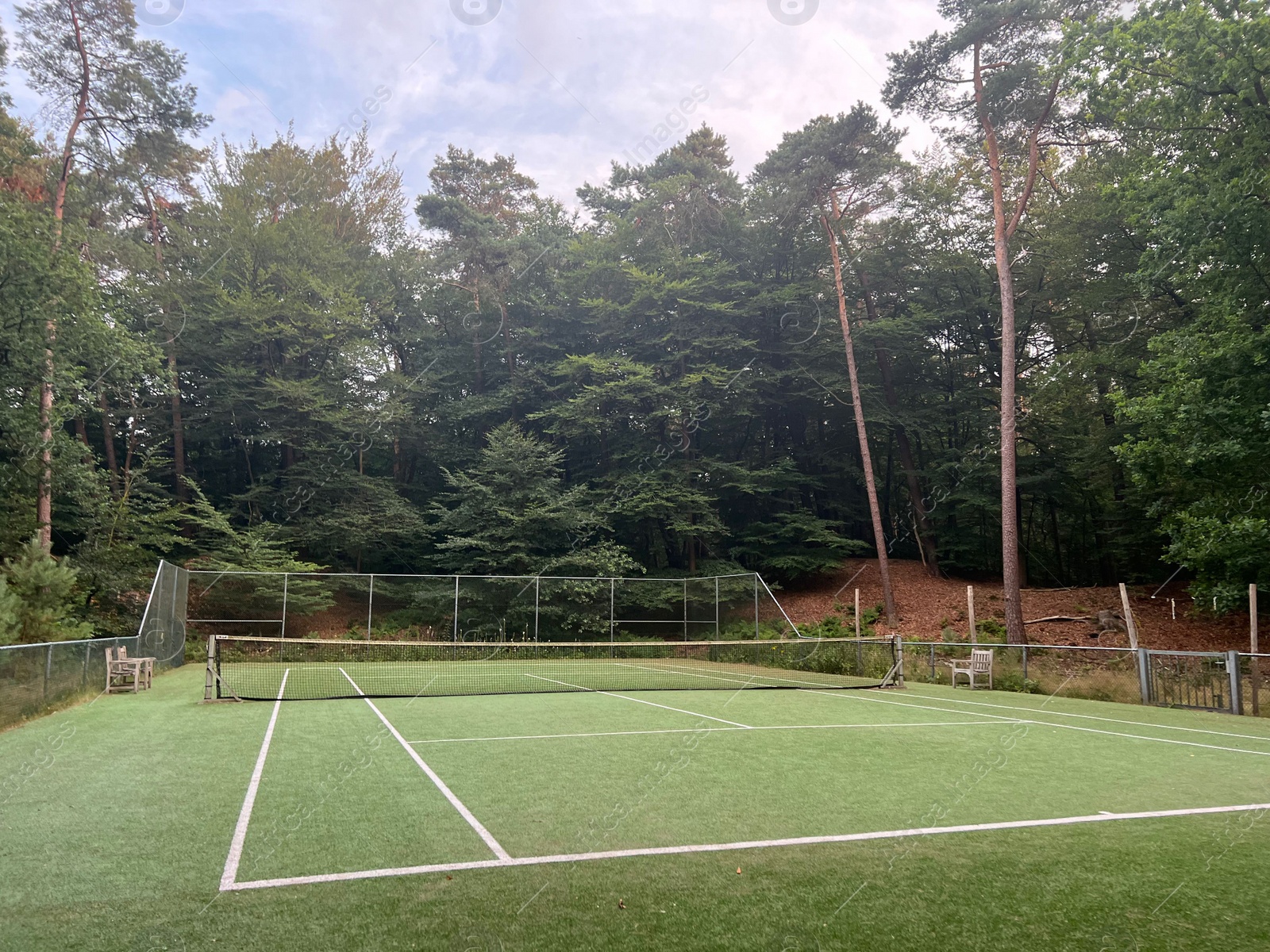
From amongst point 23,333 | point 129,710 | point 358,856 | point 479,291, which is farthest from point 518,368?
point 358,856

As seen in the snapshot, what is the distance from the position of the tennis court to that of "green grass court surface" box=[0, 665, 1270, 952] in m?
0.04

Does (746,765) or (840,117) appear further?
(840,117)

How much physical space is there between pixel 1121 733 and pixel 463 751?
8.05 m

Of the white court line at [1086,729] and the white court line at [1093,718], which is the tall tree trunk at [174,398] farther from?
the white court line at [1093,718]

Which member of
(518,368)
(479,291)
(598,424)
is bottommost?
(598,424)

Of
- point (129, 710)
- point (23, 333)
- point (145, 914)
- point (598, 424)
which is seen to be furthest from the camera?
point (598, 424)

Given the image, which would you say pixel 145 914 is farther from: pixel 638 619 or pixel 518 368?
pixel 518 368

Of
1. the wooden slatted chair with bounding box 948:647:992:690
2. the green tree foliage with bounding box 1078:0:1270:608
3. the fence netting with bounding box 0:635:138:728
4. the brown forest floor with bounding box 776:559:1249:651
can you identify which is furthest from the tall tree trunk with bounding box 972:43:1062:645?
the fence netting with bounding box 0:635:138:728

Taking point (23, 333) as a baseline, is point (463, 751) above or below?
below

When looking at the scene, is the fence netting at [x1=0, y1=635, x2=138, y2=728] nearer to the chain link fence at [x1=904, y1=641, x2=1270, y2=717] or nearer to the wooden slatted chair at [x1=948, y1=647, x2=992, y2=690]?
the wooden slatted chair at [x1=948, y1=647, x2=992, y2=690]

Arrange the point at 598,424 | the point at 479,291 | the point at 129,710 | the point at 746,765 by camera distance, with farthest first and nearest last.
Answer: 1. the point at 479,291
2. the point at 598,424
3. the point at 129,710
4. the point at 746,765

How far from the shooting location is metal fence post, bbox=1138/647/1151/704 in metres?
13.3

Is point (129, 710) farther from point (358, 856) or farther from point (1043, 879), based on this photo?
point (1043, 879)

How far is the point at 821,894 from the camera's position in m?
4.11
